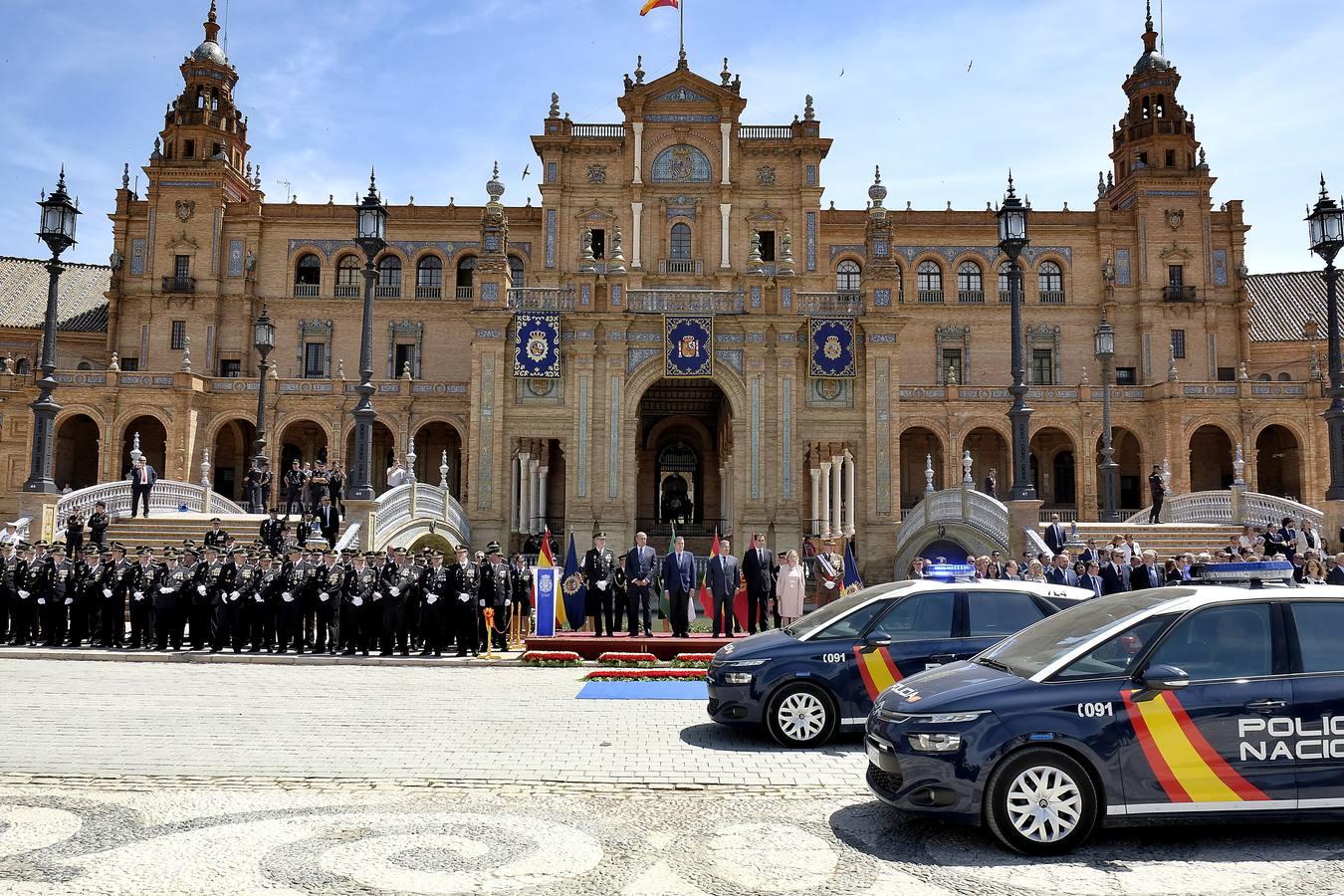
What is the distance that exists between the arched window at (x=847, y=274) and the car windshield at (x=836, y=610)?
4039 cm

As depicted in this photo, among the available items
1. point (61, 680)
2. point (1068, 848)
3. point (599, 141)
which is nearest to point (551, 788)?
point (1068, 848)

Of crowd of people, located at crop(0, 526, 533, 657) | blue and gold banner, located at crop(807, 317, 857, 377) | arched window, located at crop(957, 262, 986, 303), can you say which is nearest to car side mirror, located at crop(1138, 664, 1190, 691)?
crowd of people, located at crop(0, 526, 533, 657)

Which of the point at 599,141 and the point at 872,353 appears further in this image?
the point at 599,141

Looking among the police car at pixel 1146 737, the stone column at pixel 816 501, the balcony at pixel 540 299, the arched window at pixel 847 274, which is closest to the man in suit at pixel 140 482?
the balcony at pixel 540 299

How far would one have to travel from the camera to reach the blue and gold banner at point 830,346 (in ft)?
95.2

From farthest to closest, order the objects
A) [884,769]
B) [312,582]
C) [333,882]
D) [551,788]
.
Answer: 1. [312,582]
2. [551,788]
3. [884,769]
4. [333,882]

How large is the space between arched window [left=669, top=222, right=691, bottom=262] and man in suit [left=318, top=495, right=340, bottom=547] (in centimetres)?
2401

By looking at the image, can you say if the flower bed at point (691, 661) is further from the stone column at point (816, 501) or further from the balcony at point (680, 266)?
the balcony at point (680, 266)

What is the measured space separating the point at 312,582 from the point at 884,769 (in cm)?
1157

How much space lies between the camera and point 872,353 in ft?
95.8

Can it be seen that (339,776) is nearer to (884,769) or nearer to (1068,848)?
(884,769)

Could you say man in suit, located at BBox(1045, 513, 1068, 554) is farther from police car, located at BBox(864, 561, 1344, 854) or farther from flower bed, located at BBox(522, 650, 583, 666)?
police car, located at BBox(864, 561, 1344, 854)

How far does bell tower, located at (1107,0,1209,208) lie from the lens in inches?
1919

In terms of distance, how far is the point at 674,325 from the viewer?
28906 mm
